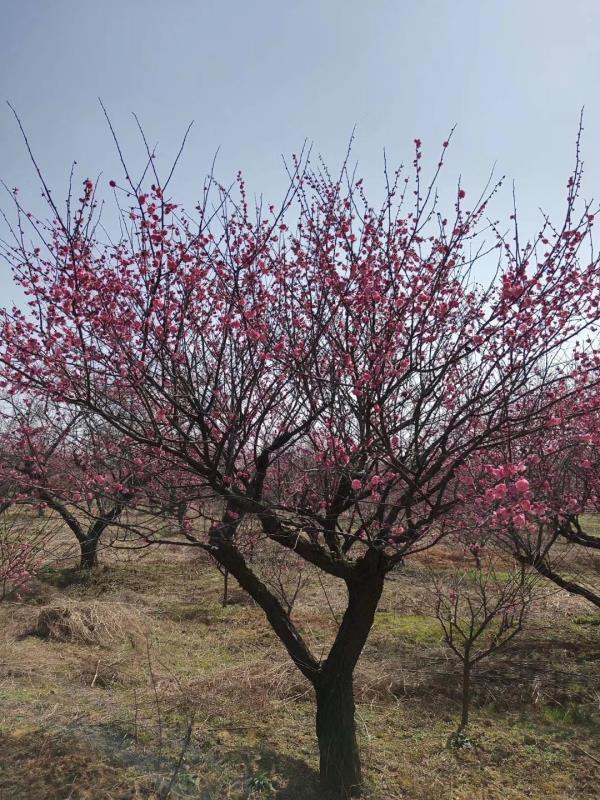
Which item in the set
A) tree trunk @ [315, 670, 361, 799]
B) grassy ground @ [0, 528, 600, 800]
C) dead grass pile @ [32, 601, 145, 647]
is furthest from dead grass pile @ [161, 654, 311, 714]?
dead grass pile @ [32, 601, 145, 647]

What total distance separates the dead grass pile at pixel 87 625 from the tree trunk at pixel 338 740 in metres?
4.56

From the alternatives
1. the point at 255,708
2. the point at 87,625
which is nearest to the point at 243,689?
the point at 255,708

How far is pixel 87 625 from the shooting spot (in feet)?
26.9

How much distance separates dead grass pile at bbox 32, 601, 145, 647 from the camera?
7.93 metres

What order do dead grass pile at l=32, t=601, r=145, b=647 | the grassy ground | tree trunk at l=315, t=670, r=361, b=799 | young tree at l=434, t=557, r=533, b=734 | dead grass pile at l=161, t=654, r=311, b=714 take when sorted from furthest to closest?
dead grass pile at l=32, t=601, r=145, b=647
dead grass pile at l=161, t=654, r=311, b=714
young tree at l=434, t=557, r=533, b=734
the grassy ground
tree trunk at l=315, t=670, r=361, b=799

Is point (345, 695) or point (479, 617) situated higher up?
point (345, 695)

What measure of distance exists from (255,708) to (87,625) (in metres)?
3.55

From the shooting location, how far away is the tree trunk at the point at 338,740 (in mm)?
4246

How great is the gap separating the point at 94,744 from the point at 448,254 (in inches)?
197

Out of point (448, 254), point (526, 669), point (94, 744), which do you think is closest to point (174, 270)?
point (448, 254)

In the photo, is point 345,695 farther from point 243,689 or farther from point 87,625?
point 87,625

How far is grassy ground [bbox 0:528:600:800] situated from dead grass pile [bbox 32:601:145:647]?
29 mm

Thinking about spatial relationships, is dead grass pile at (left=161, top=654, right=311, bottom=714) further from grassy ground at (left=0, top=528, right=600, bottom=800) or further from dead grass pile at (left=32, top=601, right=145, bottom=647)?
dead grass pile at (left=32, top=601, right=145, bottom=647)

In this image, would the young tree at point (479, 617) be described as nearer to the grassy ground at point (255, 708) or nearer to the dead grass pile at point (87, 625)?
the grassy ground at point (255, 708)
